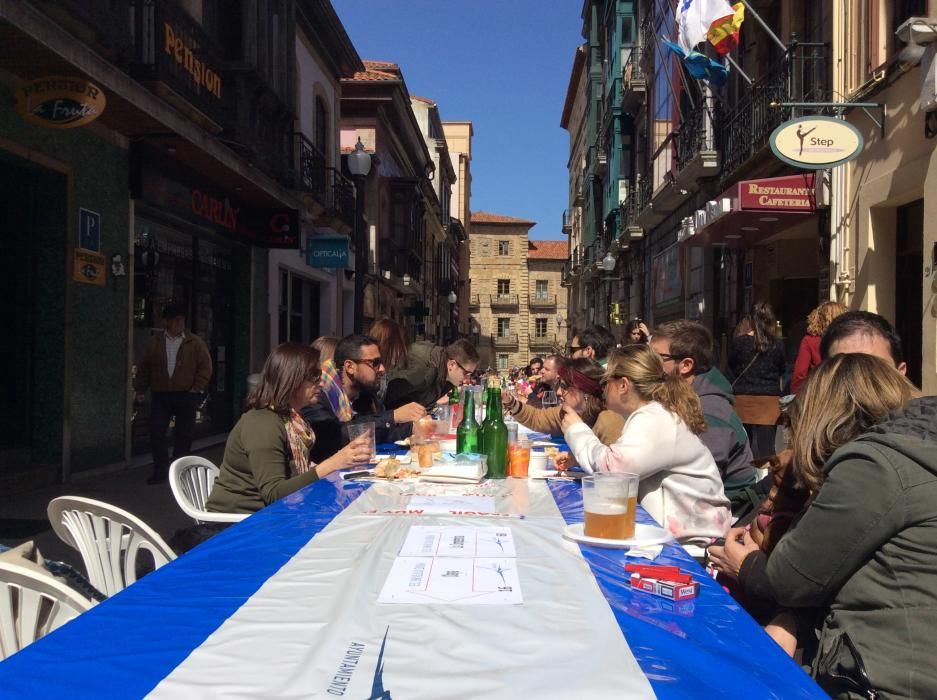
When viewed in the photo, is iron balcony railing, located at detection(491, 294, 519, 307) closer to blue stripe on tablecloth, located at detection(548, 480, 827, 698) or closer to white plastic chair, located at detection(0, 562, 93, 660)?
Result: blue stripe on tablecloth, located at detection(548, 480, 827, 698)

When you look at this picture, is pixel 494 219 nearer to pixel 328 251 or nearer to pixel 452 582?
pixel 328 251

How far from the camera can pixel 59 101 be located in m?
6.34

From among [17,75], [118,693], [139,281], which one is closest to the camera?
[118,693]

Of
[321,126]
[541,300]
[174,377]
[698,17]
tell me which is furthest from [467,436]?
[541,300]

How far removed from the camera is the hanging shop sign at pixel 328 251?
15.3 m

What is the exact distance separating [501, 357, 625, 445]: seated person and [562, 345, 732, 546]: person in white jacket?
2.07 feet

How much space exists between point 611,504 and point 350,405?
9.55 ft

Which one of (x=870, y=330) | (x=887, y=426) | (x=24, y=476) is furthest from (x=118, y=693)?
(x=24, y=476)

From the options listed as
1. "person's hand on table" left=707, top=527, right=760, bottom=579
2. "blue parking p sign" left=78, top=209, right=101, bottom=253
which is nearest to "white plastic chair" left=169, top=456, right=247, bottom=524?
"person's hand on table" left=707, top=527, right=760, bottom=579

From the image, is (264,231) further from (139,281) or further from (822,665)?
(822,665)

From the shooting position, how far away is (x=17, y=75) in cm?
662

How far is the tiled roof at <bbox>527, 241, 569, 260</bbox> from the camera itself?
219ft

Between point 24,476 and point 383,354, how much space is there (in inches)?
132

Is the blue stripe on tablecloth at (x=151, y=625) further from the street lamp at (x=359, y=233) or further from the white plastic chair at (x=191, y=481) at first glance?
the street lamp at (x=359, y=233)
